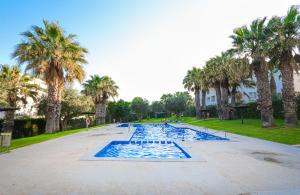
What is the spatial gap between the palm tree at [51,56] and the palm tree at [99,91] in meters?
20.3

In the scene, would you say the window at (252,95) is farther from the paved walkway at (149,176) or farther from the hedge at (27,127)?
the paved walkway at (149,176)

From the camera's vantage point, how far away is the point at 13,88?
70.6 feet

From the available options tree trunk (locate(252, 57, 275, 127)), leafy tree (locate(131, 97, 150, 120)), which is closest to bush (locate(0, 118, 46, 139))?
tree trunk (locate(252, 57, 275, 127))

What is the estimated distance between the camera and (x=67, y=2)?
1581 centimetres

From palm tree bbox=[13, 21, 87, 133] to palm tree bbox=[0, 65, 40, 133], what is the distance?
3.43 meters

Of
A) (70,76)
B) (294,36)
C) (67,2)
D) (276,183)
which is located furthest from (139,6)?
(276,183)

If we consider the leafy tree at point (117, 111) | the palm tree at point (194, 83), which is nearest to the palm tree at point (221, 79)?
the palm tree at point (194, 83)

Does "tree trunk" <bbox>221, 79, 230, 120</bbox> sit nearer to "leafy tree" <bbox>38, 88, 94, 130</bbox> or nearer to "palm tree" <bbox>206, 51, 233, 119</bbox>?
"palm tree" <bbox>206, 51, 233, 119</bbox>

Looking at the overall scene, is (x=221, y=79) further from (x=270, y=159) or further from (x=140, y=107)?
(x=140, y=107)

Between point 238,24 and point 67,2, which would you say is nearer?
point 67,2

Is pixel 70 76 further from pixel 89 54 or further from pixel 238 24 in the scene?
pixel 238 24

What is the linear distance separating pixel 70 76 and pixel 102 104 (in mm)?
22429

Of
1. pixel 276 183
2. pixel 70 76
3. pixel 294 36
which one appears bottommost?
pixel 276 183

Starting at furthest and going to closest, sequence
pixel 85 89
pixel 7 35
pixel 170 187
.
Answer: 1. pixel 85 89
2. pixel 7 35
3. pixel 170 187
